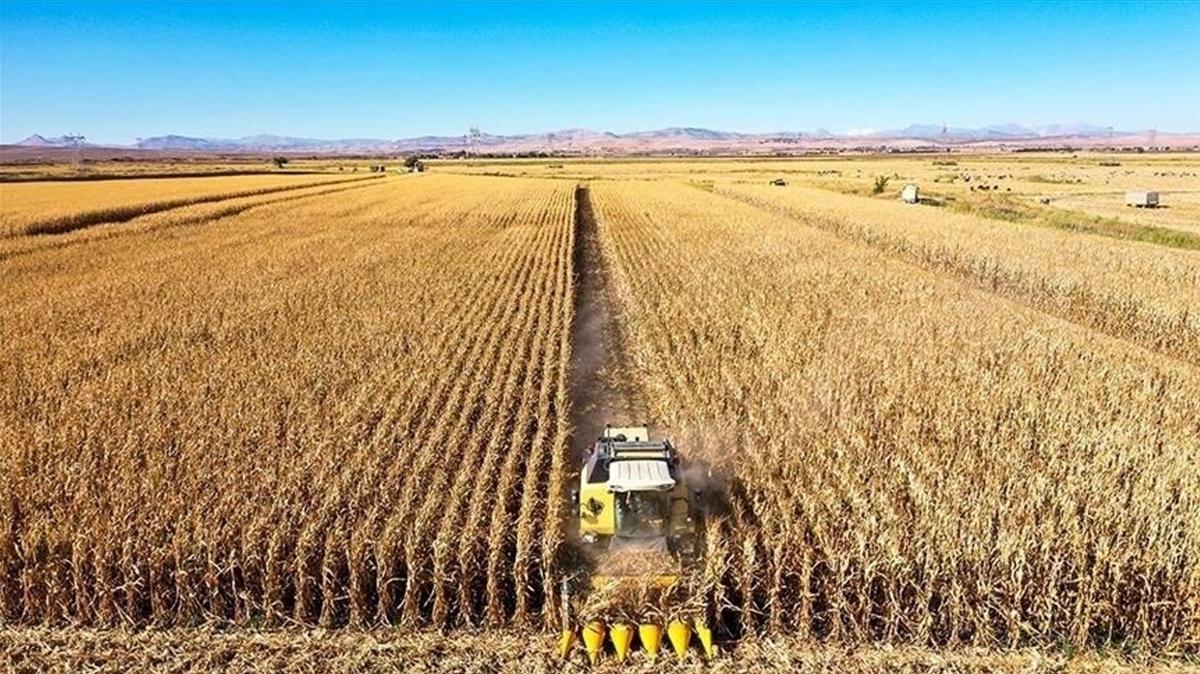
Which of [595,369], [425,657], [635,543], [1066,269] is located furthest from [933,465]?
[1066,269]

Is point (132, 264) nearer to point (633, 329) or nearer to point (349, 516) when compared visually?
point (633, 329)

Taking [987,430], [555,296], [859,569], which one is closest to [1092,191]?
[555,296]

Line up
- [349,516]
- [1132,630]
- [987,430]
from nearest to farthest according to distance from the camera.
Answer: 1. [1132,630]
2. [349,516]
3. [987,430]

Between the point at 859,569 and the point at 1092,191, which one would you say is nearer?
the point at 859,569

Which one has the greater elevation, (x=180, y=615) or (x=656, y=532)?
(x=656, y=532)

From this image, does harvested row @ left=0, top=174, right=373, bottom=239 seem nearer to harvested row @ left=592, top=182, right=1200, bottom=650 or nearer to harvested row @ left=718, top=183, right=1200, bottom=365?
harvested row @ left=592, top=182, right=1200, bottom=650

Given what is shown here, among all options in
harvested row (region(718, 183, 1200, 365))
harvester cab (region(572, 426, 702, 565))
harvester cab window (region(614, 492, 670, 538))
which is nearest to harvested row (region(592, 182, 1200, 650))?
harvester cab (region(572, 426, 702, 565))
